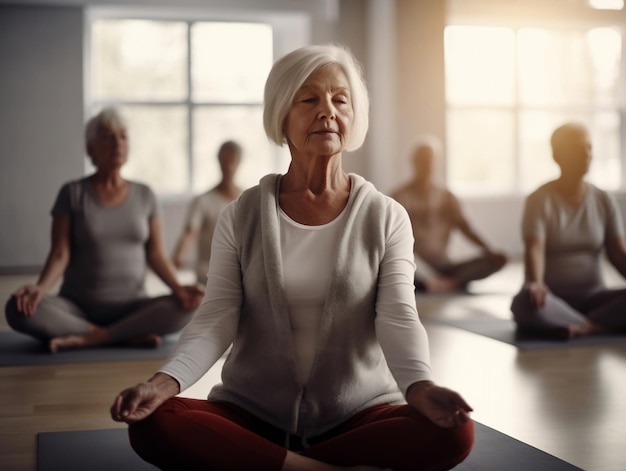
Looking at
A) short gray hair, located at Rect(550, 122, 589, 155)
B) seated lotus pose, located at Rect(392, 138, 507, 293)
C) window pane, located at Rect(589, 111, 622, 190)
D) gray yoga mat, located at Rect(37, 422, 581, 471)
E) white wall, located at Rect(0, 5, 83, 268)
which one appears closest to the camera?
gray yoga mat, located at Rect(37, 422, 581, 471)

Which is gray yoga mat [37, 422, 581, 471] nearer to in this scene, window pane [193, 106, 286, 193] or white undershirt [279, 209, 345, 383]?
white undershirt [279, 209, 345, 383]

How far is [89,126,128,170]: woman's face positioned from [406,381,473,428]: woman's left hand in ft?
7.83

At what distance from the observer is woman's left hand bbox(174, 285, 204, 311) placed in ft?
12.9

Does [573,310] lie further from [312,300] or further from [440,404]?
[440,404]

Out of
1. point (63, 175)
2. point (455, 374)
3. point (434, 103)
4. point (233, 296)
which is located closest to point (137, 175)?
point (63, 175)

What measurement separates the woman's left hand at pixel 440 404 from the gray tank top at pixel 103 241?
2406 millimetres

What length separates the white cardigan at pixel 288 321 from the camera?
1.86 m

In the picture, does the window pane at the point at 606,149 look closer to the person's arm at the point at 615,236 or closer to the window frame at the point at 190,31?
the window frame at the point at 190,31

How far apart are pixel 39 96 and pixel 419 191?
3.93 meters

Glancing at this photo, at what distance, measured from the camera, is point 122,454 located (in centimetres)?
227

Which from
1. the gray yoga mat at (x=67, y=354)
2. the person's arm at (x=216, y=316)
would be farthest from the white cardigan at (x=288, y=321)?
the gray yoga mat at (x=67, y=354)

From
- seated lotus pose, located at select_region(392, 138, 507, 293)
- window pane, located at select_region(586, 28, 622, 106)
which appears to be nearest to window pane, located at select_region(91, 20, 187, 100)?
seated lotus pose, located at select_region(392, 138, 507, 293)

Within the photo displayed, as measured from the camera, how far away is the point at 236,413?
1.90m

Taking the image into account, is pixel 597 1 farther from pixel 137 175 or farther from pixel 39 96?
pixel 39 96
